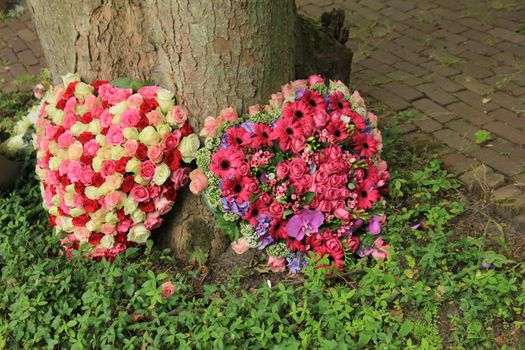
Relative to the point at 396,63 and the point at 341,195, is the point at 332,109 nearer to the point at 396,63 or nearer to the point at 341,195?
the point at 341,195

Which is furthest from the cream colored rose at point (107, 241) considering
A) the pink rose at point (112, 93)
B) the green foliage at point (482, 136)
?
the green foliage at point (482, 136)

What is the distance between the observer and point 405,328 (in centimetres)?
284

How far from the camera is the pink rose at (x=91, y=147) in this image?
3.31 metres

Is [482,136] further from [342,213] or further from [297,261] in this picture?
[297,261]

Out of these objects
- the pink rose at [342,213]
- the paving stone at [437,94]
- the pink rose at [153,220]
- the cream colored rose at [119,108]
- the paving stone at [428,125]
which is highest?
the cream colored rose at [119,108]

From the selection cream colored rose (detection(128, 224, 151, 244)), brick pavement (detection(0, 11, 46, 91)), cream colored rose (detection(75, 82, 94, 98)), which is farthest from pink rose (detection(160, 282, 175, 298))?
brick pavement (detection(0, 11, 46, 91))

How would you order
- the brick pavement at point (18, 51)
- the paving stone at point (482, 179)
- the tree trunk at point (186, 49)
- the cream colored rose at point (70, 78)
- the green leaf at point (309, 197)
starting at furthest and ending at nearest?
the brick pavement at point (18, 51), the paving stone at point (482, 179), the cream colored rose at point (70, 78), the green leaf at point (309, 197), the tree trunk at point (186, 49)

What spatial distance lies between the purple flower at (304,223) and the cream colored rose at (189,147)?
1.97 feet

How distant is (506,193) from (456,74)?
1.65 metres

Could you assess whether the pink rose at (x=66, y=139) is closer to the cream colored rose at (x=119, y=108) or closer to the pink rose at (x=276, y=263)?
the cream colored rose at (x=119, y=108)

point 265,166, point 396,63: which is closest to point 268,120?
point 265,166

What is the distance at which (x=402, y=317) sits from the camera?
3002 mm

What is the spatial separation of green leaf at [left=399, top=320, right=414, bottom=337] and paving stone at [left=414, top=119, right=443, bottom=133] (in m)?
1.85

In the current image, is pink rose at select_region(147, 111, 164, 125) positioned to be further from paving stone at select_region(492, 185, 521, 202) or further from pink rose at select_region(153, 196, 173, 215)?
paving stone at select_region(492, 185, 521, 202)
